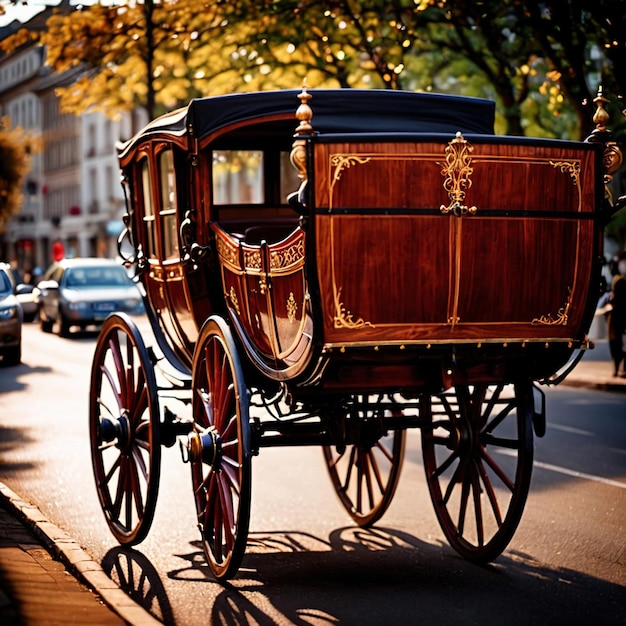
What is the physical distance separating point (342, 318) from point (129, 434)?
2.25 m

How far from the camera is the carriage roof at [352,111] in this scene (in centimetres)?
758

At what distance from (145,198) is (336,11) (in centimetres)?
1478

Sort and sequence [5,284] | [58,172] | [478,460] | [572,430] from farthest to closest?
[58,172], [5,284], [572,430], [478,460]

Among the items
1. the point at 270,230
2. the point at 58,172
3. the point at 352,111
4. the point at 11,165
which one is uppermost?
the point at 58,172

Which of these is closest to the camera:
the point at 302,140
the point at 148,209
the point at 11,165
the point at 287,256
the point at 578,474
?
the point at 302,140

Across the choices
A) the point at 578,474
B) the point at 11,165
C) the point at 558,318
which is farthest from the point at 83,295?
the point at 11,165

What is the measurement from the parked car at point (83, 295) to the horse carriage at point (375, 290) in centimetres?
2111

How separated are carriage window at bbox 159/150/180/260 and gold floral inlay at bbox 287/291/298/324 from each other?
6.19ft

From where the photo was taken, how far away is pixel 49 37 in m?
23.0

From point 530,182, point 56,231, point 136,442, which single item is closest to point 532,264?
point 530,182

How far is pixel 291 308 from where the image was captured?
6691mm

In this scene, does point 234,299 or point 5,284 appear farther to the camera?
point 5,284

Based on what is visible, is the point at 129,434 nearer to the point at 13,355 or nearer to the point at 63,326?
the point at 13,355

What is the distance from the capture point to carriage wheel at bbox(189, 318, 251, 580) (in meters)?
6.57
